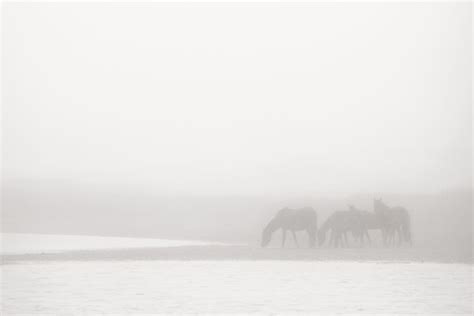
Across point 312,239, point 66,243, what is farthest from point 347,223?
point 66,243

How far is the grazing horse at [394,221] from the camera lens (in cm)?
2109

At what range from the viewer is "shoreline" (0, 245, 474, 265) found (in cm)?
1742

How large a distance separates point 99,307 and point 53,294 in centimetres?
148

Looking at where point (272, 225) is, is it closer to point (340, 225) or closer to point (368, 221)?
point (340, 225)

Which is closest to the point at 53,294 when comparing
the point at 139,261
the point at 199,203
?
the point at 139,261

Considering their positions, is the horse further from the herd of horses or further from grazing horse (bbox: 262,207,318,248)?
grazing horse (bbox: 262,207,318,248)

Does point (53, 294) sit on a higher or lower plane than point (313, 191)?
lower

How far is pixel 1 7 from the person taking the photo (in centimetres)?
2075

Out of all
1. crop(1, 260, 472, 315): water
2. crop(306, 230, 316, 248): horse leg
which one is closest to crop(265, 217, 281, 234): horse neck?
crop(306, 230, 316, 248): horse leg

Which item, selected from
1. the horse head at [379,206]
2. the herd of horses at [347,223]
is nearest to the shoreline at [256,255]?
the herd of horses at [347,223]

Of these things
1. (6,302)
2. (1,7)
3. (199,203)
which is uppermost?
(1,7)

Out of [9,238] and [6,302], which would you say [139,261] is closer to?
[6,302]

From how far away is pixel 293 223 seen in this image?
70.5ft

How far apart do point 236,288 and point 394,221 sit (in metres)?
8.74
